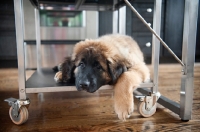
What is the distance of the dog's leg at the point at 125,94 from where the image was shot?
1.01 meters

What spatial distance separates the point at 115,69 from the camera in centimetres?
110

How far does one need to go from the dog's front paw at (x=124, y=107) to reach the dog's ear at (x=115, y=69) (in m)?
0.12

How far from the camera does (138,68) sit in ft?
4.00

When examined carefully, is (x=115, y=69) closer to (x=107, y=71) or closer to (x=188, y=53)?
(x=107, y=71)

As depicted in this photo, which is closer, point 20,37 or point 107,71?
point 20,37

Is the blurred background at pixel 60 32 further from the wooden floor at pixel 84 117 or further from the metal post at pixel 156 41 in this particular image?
the metal post at pixel 156 41

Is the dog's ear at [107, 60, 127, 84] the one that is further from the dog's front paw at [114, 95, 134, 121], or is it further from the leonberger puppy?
the dog's front paw at [114, 95, 134, 121]

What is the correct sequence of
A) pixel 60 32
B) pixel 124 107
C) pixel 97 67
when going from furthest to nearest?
pixel 60 32
pixel 97 67
pixel 124 107

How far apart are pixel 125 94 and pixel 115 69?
0.15m

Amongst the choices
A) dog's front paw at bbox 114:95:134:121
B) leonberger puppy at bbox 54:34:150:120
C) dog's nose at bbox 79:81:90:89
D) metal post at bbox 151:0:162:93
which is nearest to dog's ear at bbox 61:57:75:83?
leonberger puppy at bbox 54:34:150:120

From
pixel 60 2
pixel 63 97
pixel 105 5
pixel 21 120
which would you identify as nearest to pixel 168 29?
pixel 105 5

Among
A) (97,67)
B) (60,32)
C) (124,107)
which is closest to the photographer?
(124,107)

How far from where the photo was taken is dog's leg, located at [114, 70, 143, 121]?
1.01 metres

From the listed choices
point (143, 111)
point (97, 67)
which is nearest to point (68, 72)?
point (97, 67)
